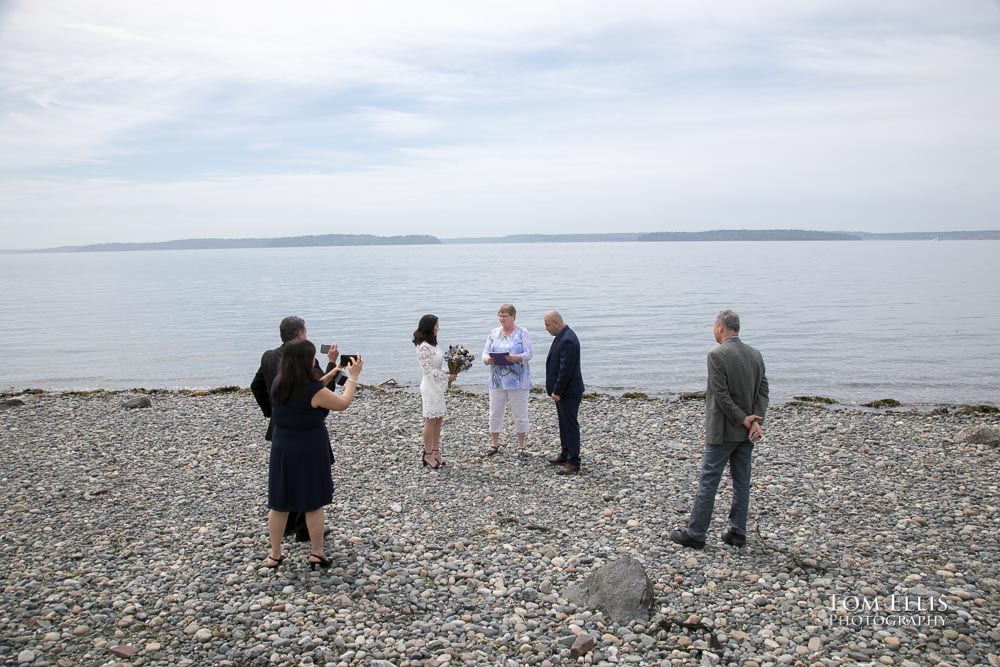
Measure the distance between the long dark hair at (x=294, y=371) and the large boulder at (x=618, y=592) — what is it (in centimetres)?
310

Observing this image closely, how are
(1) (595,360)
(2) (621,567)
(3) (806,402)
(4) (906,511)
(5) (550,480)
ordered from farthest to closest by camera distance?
(1) (595,360) < (3) (806,402) < (5) (550,480) < (4) (906,511) < (2) (621,567)

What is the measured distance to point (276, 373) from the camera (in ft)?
23.0

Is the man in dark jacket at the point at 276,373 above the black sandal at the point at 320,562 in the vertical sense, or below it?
above

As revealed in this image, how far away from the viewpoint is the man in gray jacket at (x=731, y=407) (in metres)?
7.11

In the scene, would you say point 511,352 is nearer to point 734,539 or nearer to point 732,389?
point 732,389

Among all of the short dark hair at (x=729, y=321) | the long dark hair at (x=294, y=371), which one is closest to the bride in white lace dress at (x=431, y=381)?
the long dark hair at (x=294, y=371)

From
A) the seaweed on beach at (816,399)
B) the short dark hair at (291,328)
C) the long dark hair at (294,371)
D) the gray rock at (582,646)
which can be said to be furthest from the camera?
the seaweed on beach at (816,399)

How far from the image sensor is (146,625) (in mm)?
6066

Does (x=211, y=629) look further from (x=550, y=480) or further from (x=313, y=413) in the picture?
(x=550, y=480)

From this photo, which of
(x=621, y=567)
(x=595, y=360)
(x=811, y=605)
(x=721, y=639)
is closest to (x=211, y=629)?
(x=621, y=567)

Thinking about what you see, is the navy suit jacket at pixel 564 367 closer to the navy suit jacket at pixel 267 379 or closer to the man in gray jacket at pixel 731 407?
the man in gray jacket at pixel 731 407

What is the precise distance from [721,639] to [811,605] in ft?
3.57

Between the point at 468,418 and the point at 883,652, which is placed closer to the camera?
the point at 883,652

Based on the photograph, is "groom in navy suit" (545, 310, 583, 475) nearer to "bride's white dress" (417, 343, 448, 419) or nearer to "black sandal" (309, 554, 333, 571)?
"bride's white dress" (417, 343, 448, 419)
